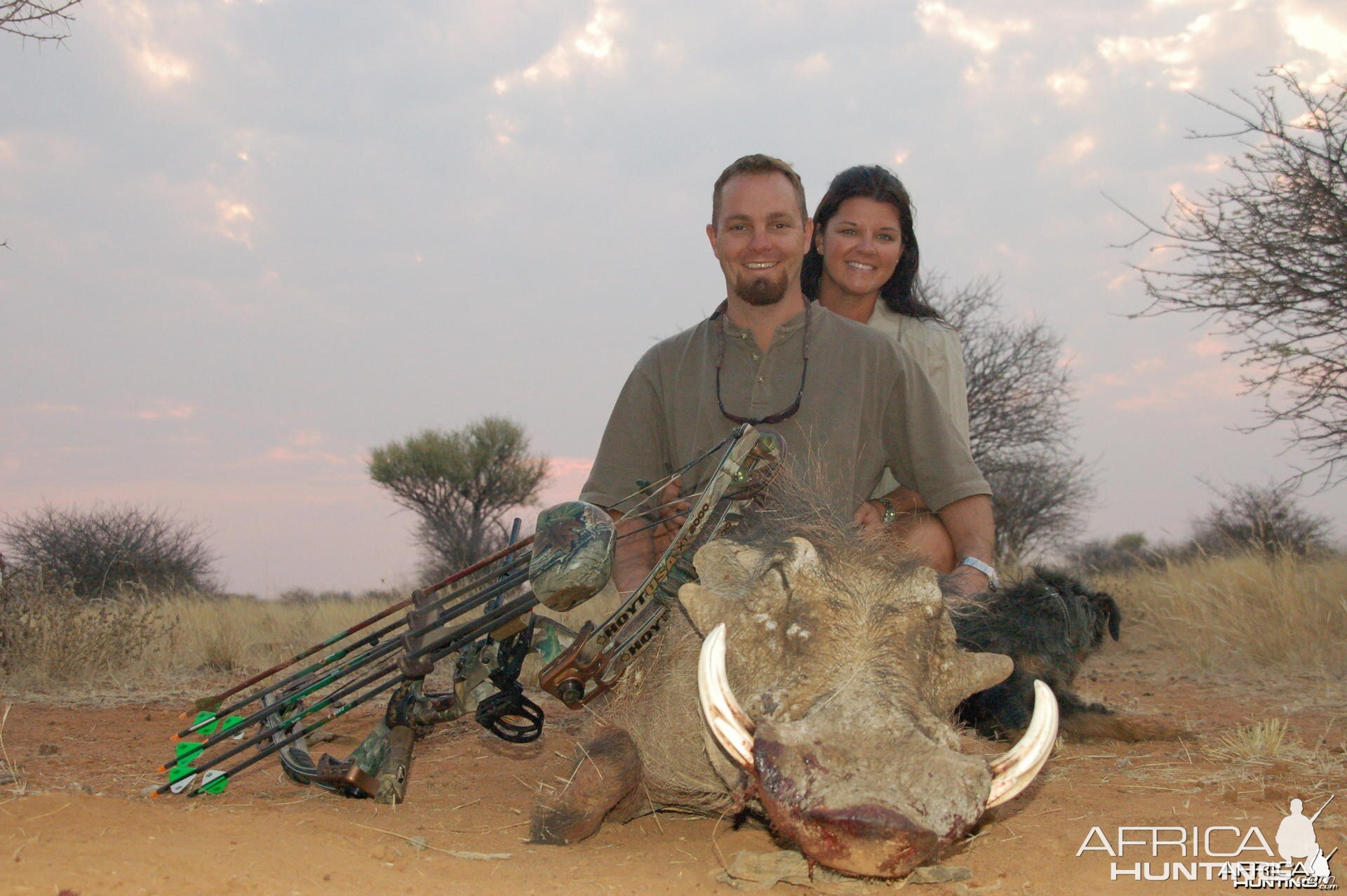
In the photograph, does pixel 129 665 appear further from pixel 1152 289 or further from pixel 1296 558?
pixel 1296 558

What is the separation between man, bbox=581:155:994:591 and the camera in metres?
3.73

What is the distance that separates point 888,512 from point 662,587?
1139 millimetres

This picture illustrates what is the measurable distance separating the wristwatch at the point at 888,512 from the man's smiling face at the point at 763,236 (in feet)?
2.89

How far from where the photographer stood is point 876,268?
5012 millimetres

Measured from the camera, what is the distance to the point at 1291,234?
311 inches

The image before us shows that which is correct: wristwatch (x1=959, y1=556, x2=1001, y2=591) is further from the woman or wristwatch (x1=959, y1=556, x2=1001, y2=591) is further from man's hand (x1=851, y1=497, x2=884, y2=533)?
the woman

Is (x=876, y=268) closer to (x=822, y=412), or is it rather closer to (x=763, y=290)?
(x=763, y=290)

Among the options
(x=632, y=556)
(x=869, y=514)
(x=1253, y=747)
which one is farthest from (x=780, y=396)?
(x=1253, y=747)

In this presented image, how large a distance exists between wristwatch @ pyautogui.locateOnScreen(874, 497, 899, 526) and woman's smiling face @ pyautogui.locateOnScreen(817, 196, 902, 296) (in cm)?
147

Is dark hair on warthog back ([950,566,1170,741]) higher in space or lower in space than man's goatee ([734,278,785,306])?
lower

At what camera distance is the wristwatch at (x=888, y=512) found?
3.69 meters

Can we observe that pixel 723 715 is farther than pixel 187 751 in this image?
No

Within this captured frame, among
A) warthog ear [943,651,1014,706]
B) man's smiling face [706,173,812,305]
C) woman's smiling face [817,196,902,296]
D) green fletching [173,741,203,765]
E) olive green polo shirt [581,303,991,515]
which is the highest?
woman's smiling face [817,196,902,296]

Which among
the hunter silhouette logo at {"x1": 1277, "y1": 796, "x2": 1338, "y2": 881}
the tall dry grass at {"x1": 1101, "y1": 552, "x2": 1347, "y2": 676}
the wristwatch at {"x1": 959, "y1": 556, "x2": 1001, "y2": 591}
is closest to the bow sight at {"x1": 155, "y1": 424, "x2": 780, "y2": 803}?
A: the wristwatch at {"x1": 959, "y1": 556, "x2": 1001, "y2": 591}
